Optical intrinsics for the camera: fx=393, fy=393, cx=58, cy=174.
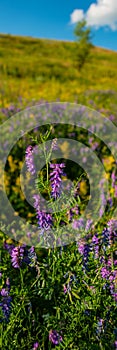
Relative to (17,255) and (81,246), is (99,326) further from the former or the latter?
(17,255)

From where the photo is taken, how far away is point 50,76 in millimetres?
25281

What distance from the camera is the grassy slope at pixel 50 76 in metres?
11.9

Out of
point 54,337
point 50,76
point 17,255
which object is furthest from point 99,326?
point 50,76

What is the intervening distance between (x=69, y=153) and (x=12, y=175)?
956mm

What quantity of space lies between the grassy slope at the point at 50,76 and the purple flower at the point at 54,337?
7485mm

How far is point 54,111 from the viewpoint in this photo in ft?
23.0

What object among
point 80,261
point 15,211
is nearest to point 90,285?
point 80,261

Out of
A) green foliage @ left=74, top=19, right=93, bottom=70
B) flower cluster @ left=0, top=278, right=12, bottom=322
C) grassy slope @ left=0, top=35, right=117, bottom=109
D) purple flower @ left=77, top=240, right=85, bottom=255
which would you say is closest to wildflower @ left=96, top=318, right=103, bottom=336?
purple flower @ left=77, top=240, right=85, bottom=255

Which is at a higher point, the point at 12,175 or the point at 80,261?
the point at 12,175

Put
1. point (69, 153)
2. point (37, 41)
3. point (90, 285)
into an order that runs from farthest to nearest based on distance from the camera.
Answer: point (37, 41) → point (69, 153) → point (90, 285)

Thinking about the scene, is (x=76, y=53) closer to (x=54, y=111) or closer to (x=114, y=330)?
(x=54, y=111)

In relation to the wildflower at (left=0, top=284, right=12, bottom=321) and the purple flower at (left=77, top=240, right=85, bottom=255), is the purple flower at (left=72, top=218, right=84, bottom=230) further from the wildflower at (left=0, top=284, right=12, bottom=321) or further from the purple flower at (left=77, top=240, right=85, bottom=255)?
the wildflower at (left=0, top=284, right=12, bottom=321)

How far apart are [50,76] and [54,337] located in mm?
24316

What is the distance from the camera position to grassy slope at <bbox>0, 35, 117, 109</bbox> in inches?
470
